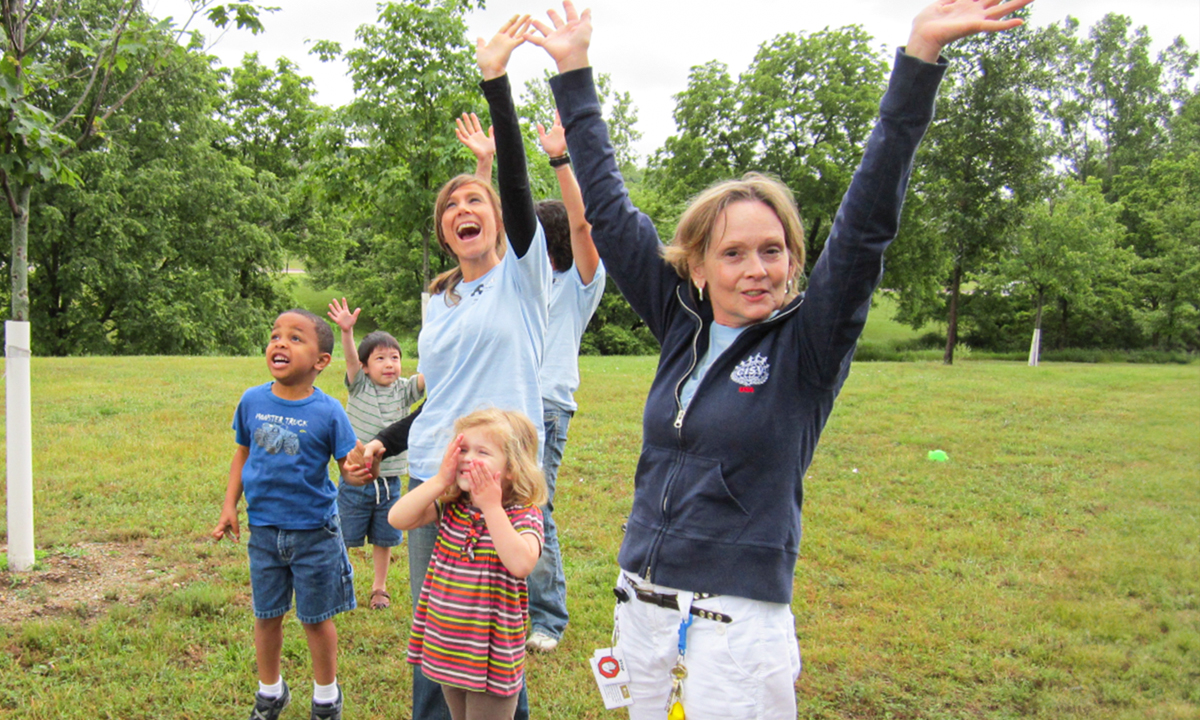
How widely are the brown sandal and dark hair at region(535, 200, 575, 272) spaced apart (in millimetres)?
2173

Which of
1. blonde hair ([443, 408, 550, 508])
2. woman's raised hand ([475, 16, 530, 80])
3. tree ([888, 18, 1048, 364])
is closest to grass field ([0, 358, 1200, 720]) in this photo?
blonde hair ([443, 408, 550, 508])

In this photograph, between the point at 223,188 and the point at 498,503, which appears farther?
the point at 223,188

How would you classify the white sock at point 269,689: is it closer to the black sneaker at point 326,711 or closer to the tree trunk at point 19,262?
the black sneaker at point 326,711

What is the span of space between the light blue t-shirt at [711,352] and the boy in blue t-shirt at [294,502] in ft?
5.68

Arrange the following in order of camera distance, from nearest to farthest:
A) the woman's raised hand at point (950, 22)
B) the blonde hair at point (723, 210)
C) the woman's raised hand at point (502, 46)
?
the woman's raised hand at point (950, 22) → the blonde hair at point (723, 210) → the woman's raised hand at point (502, 46)

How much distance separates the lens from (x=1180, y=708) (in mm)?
3578

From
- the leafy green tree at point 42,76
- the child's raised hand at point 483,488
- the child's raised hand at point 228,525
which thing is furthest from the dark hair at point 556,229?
the leafy green tree at point 42,76

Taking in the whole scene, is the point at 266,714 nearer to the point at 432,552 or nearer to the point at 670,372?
the point at 432,552

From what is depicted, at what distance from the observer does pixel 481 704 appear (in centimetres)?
238

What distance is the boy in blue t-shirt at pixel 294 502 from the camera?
305 centimetres

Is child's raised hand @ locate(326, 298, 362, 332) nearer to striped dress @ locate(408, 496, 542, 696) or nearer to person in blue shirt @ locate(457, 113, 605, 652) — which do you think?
person in blue shirt @ locate(457, 113, 605, 652)

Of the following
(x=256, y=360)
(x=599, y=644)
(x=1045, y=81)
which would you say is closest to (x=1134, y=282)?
(x=1045, y=81)

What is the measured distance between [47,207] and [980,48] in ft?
87.8

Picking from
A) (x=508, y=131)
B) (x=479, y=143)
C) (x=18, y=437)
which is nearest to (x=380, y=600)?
(x=18, y=437)
